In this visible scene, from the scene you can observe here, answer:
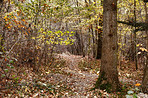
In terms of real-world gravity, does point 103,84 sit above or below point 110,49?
below

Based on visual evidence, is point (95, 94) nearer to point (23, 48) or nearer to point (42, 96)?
point (42, 96)

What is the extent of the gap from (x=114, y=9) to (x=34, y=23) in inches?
166

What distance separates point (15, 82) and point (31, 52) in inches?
130

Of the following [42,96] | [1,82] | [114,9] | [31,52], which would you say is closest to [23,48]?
[31,52]

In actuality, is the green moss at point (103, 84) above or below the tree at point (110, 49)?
below

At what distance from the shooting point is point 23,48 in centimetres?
737

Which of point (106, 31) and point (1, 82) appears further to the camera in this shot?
point (106, 31)

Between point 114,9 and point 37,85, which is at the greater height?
point 114,9

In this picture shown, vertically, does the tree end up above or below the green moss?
above

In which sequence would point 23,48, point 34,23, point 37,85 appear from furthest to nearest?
point 23,48 < point 34,23 < point 37,85

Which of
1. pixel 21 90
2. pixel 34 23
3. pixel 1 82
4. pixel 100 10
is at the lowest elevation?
pixel 21 90

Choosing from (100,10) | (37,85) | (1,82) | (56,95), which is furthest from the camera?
(100,10)

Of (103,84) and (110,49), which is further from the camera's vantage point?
(103,84)

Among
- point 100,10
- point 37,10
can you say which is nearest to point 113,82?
point 37,10
